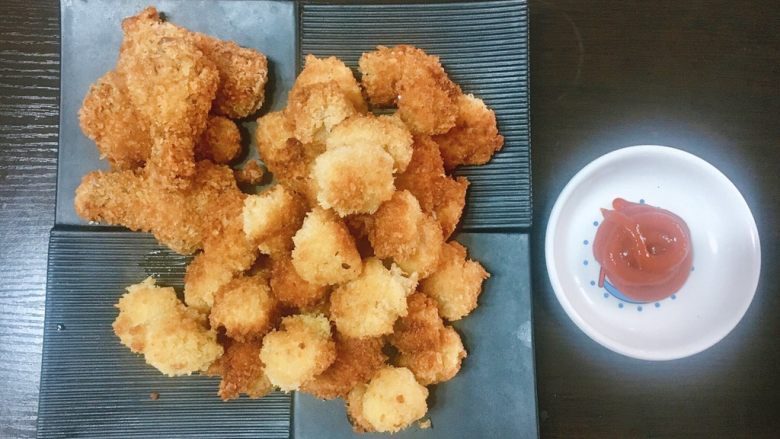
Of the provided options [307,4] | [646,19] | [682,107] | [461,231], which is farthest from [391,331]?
[646,19]

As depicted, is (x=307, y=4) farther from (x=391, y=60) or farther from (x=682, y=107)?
(x=682, y=107)

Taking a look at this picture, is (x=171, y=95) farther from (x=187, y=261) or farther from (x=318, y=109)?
(x=187, y=261)

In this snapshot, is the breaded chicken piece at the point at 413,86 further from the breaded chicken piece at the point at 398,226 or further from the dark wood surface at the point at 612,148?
the dark wood surface at the point at 612,148

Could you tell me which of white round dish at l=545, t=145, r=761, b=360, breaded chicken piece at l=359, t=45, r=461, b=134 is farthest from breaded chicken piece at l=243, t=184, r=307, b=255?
white round dish at l=545, t=145, r=761, b=360

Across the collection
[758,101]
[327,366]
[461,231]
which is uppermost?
[758,101]

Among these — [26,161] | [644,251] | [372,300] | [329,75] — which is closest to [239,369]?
[372,300]

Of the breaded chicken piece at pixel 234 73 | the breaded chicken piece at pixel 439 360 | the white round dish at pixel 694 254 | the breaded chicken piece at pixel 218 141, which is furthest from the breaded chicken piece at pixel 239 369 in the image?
the white round dish at pixel 694 254
